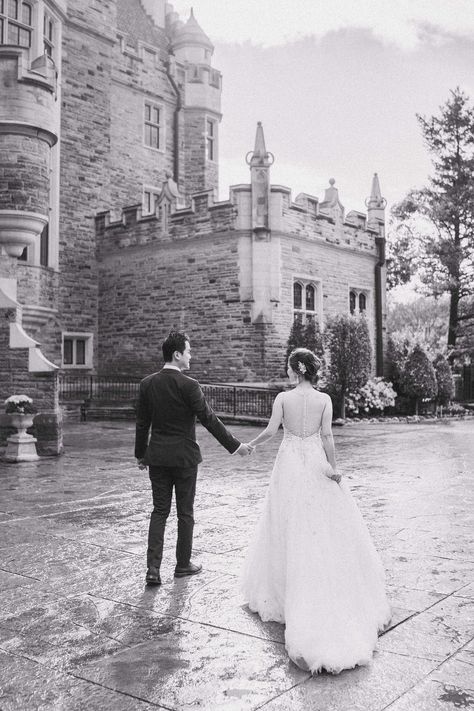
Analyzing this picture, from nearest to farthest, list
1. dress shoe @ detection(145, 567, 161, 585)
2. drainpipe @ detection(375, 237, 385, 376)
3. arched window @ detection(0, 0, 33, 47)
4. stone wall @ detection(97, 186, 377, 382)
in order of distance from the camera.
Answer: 1. dress shoe @ detection(145, 567, 161, 585)
2. arched window @ detection(0, 0, 33, 47)
3. stone wall @ detection(97, 186, 377, 382)
4. drainpipe @ detection(375, 237, 385, 376)

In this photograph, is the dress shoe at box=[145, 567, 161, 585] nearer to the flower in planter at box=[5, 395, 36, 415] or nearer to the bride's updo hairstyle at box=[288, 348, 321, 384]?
the bride's updo hairstyle at box=[288, 348, 321, 384]

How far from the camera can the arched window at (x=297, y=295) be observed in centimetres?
2183

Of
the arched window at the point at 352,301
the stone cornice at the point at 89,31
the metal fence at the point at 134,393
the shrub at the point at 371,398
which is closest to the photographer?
the metal fence at the point at 134,393

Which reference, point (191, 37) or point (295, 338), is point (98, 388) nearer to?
point (295, 338)

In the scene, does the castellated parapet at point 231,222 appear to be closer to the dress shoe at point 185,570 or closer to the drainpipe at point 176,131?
the drainpipe at point 176,131

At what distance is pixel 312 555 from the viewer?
4.12 metres

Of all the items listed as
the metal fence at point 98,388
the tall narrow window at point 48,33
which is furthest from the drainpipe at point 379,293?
the tall narrow window at point 48,33

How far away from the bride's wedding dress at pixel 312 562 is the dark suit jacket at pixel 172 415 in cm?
82

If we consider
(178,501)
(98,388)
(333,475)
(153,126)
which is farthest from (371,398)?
(333,475)

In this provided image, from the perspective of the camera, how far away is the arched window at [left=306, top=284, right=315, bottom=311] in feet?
73.6

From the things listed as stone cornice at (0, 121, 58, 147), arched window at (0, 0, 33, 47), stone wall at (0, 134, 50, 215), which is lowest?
stone wall at (0, 134, 50, 215)

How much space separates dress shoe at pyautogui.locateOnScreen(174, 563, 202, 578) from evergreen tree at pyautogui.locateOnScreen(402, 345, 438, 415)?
18.1 metres

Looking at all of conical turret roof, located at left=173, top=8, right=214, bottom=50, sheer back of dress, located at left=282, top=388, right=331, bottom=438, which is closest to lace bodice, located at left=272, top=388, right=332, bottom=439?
sheer back of dress, located at left=282, top=388, right=331, bottom=438

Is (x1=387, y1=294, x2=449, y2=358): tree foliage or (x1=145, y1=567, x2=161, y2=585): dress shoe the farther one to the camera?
Answer: (x1=387, y1=294, x2=449, y2=358): tree foliage
